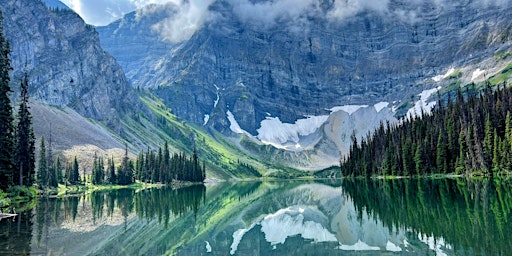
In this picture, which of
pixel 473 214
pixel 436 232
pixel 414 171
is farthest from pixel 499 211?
pixel 414 171

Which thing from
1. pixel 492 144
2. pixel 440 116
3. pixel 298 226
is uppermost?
pixel 440 116

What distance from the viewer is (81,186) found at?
132000 mm

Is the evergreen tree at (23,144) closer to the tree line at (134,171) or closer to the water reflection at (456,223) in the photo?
the water reflection at (456,223)

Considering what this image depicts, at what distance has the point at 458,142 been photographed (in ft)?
339

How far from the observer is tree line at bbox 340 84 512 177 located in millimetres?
88625

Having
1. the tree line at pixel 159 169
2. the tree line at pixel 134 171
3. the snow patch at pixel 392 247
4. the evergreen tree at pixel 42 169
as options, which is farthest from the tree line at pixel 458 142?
the evergreen tree at pixel 42 169

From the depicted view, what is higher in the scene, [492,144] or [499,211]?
[492,144]

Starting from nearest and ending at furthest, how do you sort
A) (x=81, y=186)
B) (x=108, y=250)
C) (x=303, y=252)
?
1. (x=303, y=252)
2. (x=108, y=250)
3. (x=81, y=186)

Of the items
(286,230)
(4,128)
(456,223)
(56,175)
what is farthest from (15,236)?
(56,175)

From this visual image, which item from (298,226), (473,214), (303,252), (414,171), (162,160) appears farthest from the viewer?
(162,160)

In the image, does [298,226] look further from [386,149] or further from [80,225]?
[386,149]

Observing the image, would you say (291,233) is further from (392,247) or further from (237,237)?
(392,247)

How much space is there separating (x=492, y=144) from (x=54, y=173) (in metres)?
118

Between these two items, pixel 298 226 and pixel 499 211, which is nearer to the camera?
pixel 499 211
